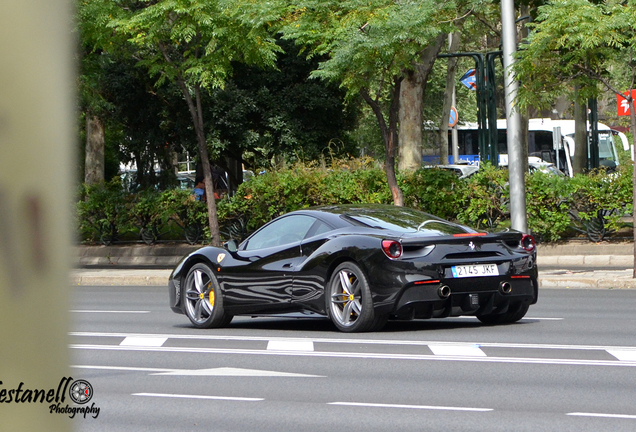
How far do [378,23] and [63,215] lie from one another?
17.0 metres

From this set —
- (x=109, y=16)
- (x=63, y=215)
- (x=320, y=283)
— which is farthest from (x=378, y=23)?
(x=63, y=215)

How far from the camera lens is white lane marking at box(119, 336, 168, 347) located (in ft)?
30.8

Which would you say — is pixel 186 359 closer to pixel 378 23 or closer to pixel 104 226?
pixel 378 23

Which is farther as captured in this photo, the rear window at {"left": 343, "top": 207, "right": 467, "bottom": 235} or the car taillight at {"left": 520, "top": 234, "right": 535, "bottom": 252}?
the car taillight at {"left": 520, "top": 234, "right": 535, "bottom": 252}

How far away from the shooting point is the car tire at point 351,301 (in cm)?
887

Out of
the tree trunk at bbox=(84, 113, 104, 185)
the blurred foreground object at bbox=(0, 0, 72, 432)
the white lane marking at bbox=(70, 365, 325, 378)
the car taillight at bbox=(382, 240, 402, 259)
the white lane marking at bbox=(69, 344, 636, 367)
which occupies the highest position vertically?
the tree trunk at bbox=(84, 113, 104, 185)

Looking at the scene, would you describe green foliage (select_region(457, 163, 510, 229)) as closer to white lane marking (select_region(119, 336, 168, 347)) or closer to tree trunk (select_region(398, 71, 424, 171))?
tree trunk (select_region(398, 71, 424, 171))

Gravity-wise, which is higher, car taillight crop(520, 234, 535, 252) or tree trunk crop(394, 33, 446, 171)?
tree trunk crop(394, 33, 446, 171)

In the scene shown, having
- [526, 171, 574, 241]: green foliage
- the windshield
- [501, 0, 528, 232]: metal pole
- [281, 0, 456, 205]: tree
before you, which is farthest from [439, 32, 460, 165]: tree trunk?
[501, 0, 528, 232]: metal pole

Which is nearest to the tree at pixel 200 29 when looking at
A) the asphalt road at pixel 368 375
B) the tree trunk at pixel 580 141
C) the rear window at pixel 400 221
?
the asphalt road at pixel 368 375

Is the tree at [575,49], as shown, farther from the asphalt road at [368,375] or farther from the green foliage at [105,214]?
the green foliage at [105,214]

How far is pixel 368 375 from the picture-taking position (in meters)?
7.04

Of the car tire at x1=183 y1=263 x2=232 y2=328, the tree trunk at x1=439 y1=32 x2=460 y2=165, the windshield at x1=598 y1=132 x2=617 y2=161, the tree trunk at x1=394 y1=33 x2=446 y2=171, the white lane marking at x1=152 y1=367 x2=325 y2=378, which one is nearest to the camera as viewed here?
the white lane marking at x1=152 y1=367 x2=325 y2=378

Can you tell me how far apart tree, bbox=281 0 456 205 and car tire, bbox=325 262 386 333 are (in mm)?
9233
